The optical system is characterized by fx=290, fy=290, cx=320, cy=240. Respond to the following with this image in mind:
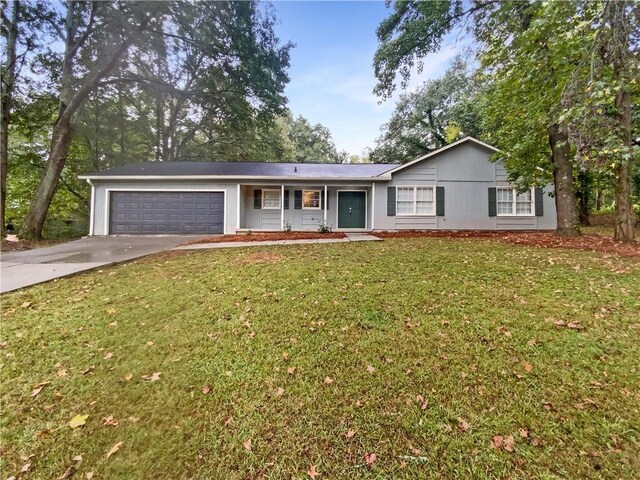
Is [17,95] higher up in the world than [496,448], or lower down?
higher up

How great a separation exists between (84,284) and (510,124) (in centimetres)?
1287

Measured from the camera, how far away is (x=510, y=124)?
10172mm

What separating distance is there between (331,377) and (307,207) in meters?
11.6

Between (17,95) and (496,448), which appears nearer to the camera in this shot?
(496,448)

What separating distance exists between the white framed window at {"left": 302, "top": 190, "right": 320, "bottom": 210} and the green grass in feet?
30.4

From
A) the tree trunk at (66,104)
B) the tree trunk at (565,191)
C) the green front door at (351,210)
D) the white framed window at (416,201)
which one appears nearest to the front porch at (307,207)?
the green front door at (351,210)

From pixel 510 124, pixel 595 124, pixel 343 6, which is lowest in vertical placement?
pixel 595 124

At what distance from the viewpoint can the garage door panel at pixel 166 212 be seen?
12.8 meters

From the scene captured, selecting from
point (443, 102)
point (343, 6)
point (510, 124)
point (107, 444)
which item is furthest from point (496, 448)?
point (443, 102)

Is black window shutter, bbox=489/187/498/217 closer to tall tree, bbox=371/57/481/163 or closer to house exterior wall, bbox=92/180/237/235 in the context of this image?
tall tree, bbox=371/57/481/163

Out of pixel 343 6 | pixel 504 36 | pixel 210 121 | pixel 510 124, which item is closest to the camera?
pixel 504 36

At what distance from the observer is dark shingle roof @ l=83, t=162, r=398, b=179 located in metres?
13.0

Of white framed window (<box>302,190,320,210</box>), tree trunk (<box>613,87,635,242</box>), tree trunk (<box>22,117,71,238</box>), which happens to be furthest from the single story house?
tree trunk (<box>613,87,635,242</box>)

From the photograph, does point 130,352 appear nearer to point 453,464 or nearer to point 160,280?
point 160,280
